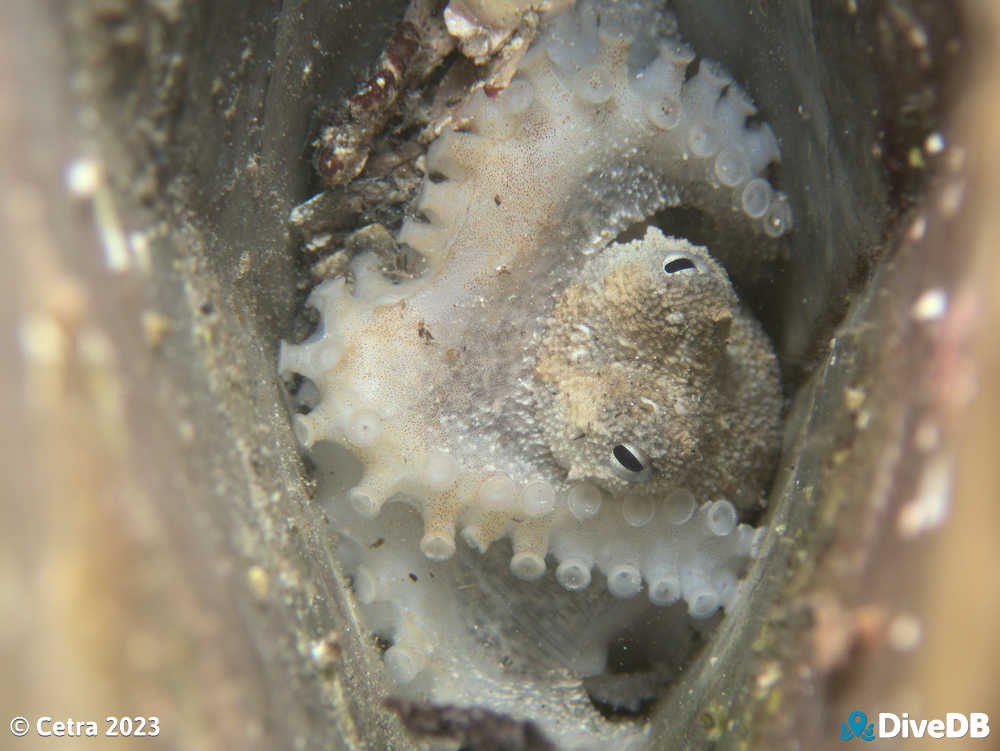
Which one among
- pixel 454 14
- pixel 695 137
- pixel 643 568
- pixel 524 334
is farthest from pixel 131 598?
pixel 695 137

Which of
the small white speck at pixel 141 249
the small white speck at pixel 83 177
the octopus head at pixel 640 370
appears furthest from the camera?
the octopus head at pixel 640 370

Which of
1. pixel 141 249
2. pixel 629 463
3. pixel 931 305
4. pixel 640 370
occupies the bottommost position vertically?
pixel 629 463

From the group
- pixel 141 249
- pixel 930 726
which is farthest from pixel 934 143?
pixel 141 249

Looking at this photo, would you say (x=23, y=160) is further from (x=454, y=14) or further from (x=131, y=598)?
(x=454, y=14)

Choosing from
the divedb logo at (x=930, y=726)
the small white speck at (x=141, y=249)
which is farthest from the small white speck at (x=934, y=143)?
the small white speck at (x=141, y=249)

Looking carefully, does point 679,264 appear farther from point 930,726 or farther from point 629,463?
point 930,726

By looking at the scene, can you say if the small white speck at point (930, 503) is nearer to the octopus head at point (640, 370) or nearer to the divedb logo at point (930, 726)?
the divedb logo at point (930, 726)

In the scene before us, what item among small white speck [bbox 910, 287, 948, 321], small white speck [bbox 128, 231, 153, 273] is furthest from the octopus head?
small white speck [bbox 128, 231, 153, 273]
